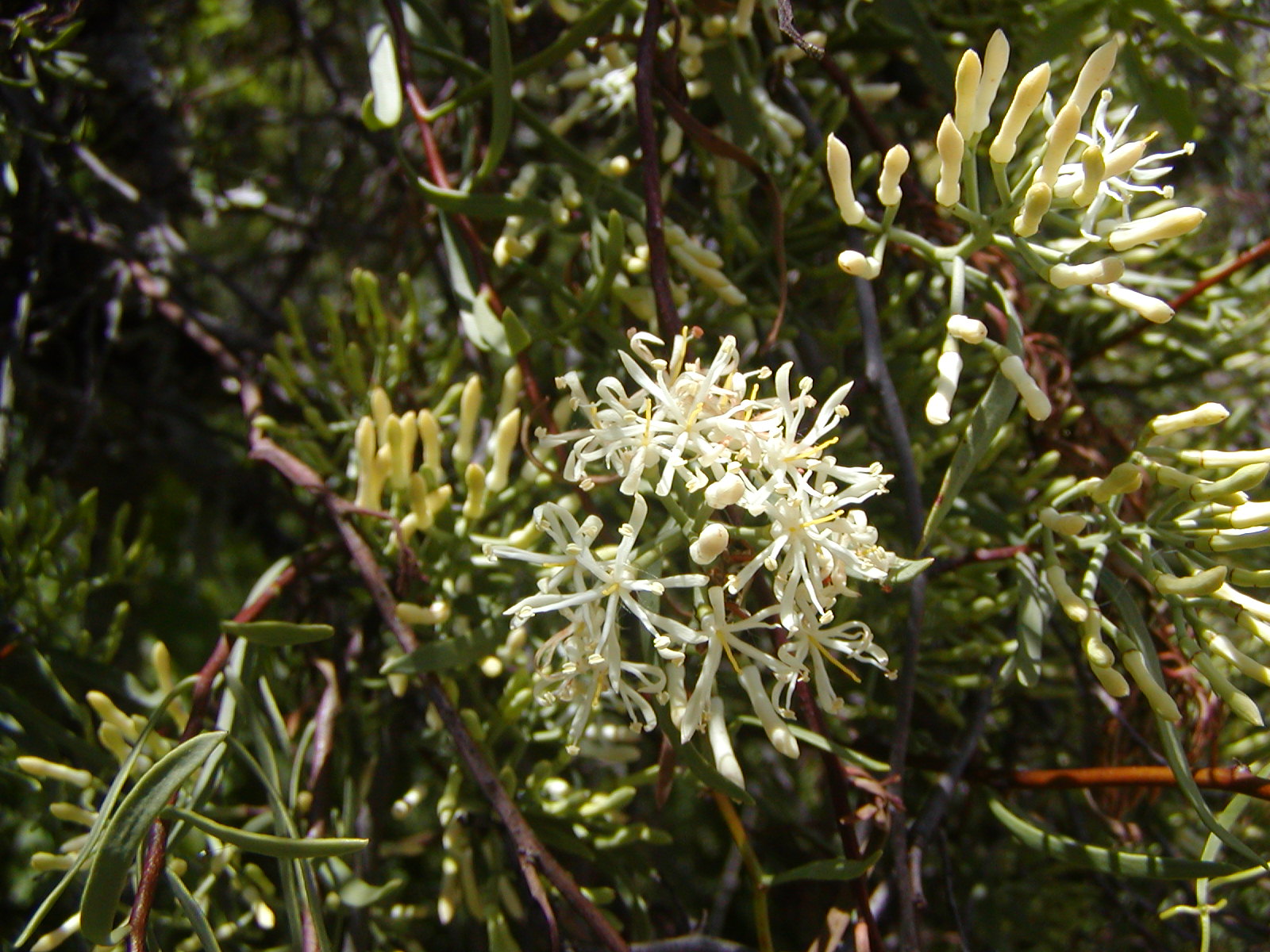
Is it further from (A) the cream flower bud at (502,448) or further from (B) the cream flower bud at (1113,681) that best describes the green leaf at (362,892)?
(B) the cream flower bud at (1113,681)

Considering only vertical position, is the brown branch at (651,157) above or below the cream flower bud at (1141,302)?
above

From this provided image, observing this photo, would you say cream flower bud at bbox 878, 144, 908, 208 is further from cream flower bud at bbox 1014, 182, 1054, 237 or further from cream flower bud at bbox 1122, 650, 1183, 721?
cream flower bud at bbox 1122, 650, 1183, 721

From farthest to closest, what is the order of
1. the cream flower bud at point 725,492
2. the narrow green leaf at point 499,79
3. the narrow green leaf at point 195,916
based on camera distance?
the narrow green leaf at point 499,79
the narrow green leaf at point 195,916
the cream flower bud at point 725,492

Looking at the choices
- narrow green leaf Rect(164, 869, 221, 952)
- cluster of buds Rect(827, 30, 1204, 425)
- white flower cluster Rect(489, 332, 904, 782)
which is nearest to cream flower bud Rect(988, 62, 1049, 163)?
cluster of buds Rect(827, 30, 1204, 425)

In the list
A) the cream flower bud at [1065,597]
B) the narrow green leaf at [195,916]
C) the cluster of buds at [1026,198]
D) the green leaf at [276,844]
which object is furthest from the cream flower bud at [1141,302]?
the narrow green leaf at [195,916]

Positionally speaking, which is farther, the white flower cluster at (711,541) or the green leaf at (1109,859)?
the green leaf at (1109,859)

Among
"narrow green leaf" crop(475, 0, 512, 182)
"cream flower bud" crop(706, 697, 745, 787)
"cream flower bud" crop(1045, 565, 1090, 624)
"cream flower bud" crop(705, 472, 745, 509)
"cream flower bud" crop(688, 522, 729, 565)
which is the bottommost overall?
"cream flower bud" crop(706, 697, 745, 787)
